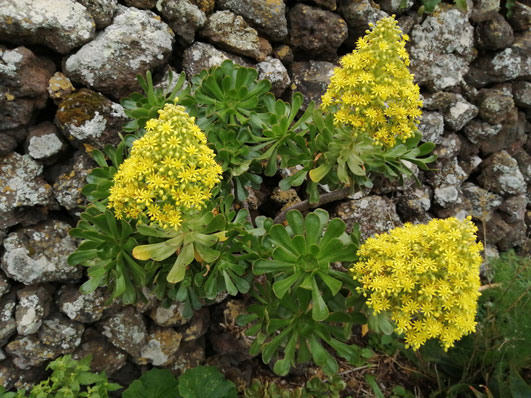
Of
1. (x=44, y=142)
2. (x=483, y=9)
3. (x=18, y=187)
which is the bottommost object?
(x=18, y=187)

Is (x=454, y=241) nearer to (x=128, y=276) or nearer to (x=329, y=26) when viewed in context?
(x=128, y=276)

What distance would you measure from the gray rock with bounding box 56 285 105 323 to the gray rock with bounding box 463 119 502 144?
325 cm

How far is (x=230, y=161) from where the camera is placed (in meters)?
2.24

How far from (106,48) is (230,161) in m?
1.01

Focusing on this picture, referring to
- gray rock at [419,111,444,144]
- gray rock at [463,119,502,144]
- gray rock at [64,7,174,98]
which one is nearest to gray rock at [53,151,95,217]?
gray rock at [64,7,174,98]

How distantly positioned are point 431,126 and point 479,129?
0.64 meters

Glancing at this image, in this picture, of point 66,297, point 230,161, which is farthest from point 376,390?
point 66,297

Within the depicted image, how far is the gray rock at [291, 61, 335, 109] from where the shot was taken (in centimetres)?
304

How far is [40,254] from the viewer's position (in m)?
2.43

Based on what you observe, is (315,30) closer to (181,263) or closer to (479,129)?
(479,129)

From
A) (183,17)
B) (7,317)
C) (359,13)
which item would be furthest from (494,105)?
(7,317)

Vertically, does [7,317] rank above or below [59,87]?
below

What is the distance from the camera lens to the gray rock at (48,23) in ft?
7.13

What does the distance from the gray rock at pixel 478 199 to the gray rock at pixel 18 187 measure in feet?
11.0
